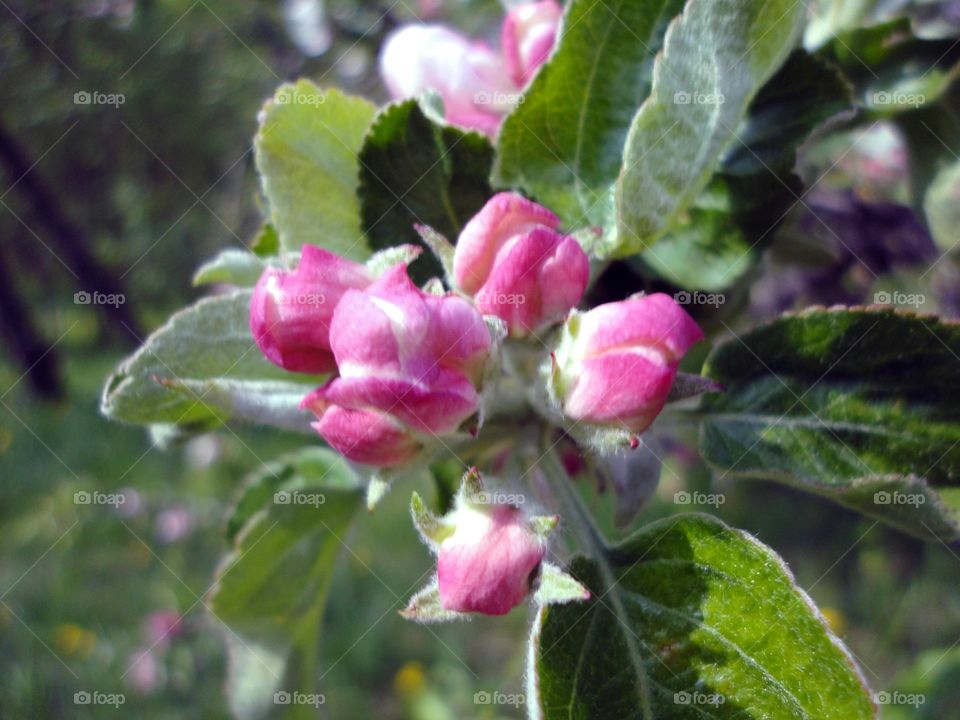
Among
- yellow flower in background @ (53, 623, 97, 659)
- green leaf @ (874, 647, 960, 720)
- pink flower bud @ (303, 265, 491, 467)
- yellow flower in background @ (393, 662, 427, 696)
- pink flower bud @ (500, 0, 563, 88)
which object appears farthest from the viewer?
yellow flower in background @ (53, 623, 97, 659)

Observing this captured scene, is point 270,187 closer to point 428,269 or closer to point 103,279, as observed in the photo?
point 428,269

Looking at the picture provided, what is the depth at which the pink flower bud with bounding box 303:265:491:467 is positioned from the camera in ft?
1.50

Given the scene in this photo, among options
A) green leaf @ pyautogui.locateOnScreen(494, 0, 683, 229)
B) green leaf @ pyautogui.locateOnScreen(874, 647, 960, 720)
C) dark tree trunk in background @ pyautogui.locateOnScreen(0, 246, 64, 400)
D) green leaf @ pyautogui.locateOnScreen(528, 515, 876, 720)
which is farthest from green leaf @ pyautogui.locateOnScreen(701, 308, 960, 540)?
dark tree trunk in background @ pyautogui.locateOnScreen(0, 246, 64, 400)

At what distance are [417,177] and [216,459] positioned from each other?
11.2 ft

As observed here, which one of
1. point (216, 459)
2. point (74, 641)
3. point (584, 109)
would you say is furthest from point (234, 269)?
point (216, 459)

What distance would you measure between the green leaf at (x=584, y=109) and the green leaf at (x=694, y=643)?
0.27 m

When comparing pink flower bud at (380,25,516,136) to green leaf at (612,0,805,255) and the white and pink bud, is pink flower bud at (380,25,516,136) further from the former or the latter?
the white and pink bud

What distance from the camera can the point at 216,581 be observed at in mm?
794

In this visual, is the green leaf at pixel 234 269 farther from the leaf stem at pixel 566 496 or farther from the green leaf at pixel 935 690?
the green leaf at pixel 935 690

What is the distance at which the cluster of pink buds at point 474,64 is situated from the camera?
719mm

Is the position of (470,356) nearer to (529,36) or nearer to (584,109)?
(584,109)

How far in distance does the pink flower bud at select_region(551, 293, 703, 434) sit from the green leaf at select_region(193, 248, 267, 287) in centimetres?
30

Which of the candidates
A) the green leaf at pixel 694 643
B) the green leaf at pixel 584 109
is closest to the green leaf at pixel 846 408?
the green leaf at pixel 694 643

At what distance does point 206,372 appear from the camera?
2.00 ft
